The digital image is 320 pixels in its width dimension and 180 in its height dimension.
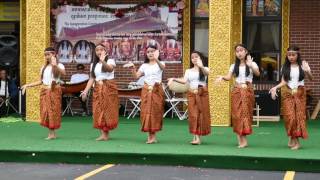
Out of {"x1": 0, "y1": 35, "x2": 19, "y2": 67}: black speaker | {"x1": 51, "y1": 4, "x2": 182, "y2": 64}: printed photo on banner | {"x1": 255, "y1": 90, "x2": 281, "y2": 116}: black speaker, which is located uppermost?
{"x1": 51, "y1": 4, "x2": 182, "y2": 64}: printed photo on banner

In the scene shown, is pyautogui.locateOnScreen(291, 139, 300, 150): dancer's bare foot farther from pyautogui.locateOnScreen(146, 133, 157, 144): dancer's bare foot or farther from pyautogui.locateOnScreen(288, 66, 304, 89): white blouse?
pyautogui.locateOnScreen(146, 133, 157, 144): dancer's bare foot

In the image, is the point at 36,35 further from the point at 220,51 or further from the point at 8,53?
the point at 220,51

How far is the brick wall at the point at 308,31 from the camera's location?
15.7m

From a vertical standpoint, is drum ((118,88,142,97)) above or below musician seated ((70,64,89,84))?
below

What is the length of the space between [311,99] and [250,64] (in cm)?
550

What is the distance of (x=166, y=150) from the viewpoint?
10.3 metres

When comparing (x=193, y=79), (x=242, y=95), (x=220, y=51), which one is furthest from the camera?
(x=220, y=51)

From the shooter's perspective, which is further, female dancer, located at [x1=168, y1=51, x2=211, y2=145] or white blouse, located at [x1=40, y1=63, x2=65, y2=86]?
white blouse, located at [x1=40, y1=63, x2=65, y2=86]

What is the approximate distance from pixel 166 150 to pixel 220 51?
13.4 ft

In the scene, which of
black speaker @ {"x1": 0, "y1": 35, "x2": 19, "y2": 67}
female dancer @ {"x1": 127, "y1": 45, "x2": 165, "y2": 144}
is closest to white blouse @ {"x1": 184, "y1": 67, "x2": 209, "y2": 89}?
female dancer @ {"x1": 127, "y1": 45, "x2": 165, "y2": 144}

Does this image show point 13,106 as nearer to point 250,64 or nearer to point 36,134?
point 36,134

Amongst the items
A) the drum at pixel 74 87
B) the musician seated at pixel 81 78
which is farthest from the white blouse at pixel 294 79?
the musician seated at pixel 81 78

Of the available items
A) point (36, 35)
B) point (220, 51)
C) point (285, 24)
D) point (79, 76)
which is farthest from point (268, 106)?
point (36, 35)

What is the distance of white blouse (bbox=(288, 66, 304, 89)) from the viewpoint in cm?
1062
